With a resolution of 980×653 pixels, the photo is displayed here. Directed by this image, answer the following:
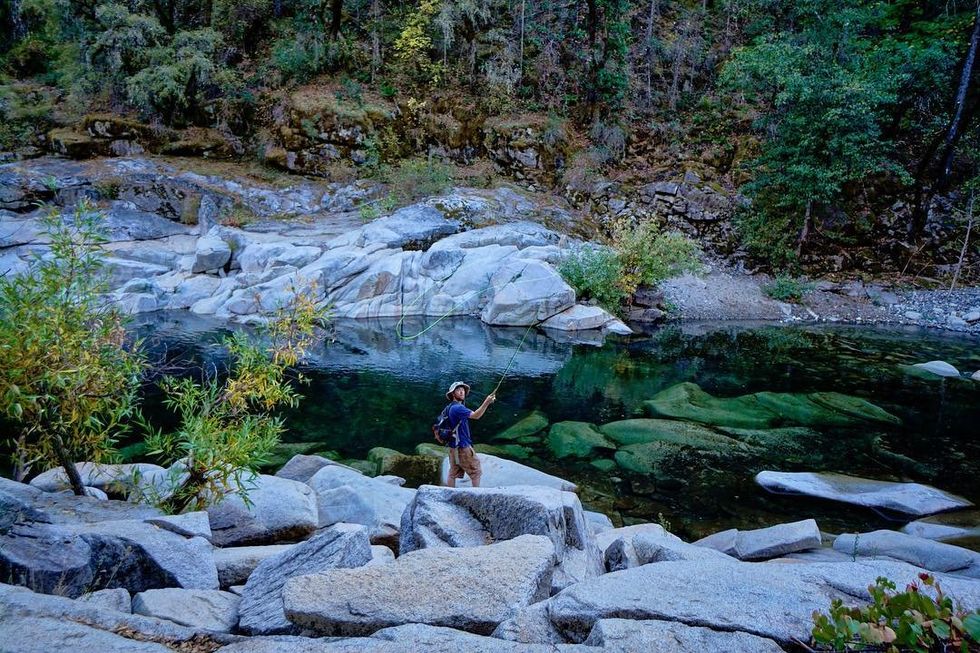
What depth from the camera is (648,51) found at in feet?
115

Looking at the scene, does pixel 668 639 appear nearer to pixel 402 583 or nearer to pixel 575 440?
pixel 402 583

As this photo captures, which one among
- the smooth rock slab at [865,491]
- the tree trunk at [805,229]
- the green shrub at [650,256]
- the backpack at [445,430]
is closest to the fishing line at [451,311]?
the green shrub at [650,256]

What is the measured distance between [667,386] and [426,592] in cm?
1259

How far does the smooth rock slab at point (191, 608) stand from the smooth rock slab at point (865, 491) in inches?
321

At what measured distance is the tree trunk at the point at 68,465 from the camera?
201 inches

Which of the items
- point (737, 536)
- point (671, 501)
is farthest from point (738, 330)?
point (737, 536)

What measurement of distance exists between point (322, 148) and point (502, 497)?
29284 mm

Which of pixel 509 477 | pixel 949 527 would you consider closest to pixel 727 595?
pixel 509 477

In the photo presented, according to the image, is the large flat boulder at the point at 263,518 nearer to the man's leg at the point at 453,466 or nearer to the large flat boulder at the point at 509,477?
the man's leg at the point at 453,466

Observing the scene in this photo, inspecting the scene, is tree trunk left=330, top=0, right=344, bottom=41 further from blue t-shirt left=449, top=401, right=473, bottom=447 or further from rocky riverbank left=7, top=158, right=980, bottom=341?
blue t-shirt left=449, top=401, right=473, bottom=447

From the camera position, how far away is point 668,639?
2.58 meters

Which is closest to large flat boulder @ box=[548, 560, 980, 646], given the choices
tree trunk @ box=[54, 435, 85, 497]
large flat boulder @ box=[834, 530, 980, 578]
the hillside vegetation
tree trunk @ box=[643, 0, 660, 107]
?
large flat boulder @ box=[834, 530, 980, 578]

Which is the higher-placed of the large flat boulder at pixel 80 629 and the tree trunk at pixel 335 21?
the tree trunk at pixel 335 21

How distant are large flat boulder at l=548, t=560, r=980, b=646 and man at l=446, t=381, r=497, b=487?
4.03 meters
